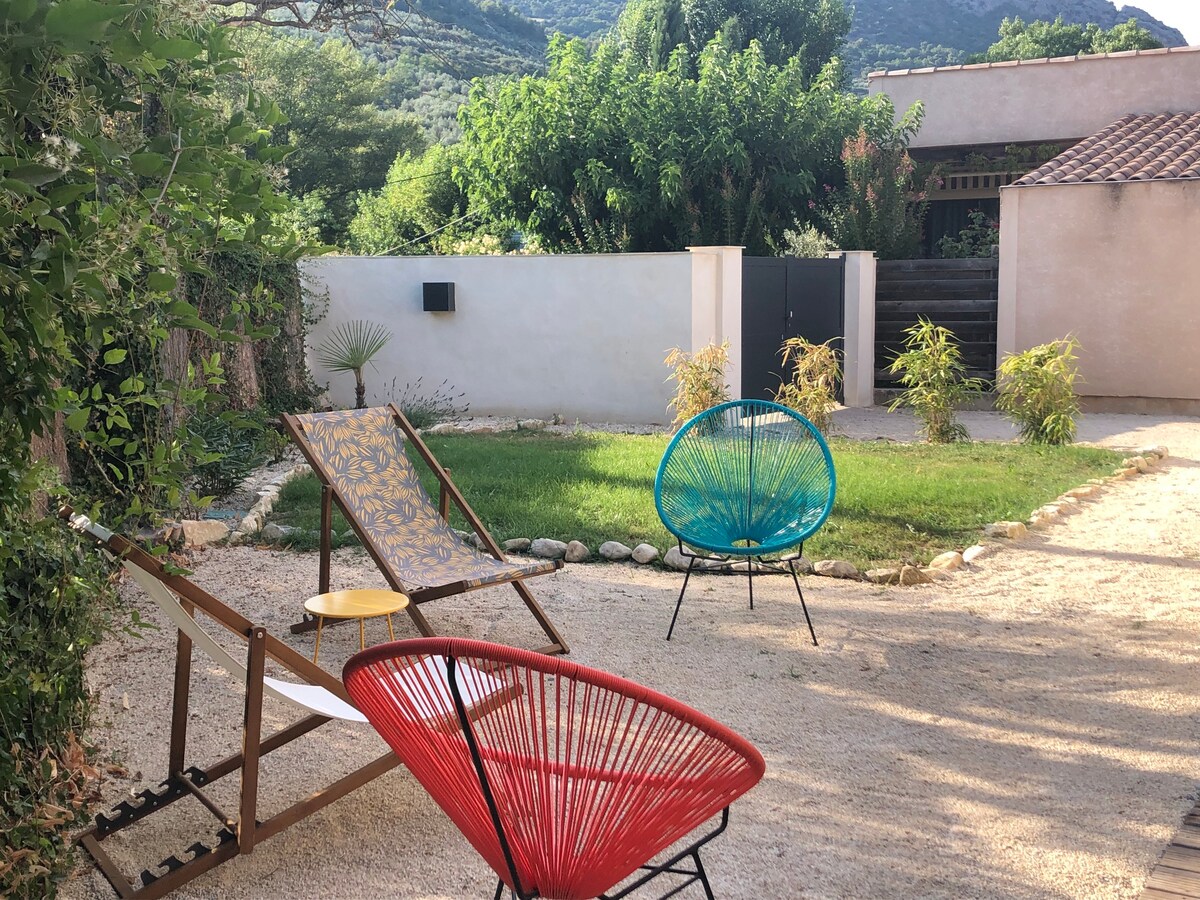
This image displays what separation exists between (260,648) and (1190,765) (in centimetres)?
301

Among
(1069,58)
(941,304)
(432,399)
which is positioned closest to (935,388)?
(941,304)

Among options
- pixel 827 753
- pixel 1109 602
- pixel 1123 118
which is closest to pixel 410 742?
pixel 827 753

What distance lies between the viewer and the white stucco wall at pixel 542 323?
12375 mm

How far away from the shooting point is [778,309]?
521 inches

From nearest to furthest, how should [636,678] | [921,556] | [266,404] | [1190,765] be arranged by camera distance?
[1190,765], [636,678], [921,556], [266,404]

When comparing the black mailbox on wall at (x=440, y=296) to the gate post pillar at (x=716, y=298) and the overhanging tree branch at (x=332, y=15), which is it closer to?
the gate post pillar at (x=716, y=298)

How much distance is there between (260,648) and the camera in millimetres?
3041

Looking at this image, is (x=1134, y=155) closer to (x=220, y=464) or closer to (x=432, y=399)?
(x=432, y=399)

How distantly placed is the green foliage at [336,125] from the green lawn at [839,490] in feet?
76.4

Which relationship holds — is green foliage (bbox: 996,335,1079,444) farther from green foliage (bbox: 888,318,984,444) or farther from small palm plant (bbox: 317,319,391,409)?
small palm plant (bbox: 317,319,391,409)

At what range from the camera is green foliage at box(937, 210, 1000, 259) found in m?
17.7

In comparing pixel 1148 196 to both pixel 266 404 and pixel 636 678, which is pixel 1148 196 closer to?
pixel 266 404

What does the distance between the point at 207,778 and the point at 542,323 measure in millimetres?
10023

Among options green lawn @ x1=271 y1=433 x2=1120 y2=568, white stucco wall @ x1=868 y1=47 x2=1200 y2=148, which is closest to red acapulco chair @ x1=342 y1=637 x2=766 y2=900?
green lawn @ x1=271 y1=433 x2=1120 y2=568
